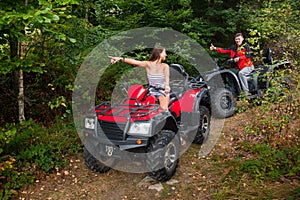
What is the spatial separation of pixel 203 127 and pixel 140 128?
2.28m

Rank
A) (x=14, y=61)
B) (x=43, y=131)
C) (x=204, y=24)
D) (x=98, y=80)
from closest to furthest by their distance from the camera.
→ 1. (x=14, y=61)
2. (x=43, y=131)
3. (x=98, y=80)
4. (x=204, y=24)

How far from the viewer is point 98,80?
719 cm

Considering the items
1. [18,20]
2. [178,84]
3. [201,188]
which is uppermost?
[18,20]

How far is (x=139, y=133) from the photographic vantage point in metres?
4.44

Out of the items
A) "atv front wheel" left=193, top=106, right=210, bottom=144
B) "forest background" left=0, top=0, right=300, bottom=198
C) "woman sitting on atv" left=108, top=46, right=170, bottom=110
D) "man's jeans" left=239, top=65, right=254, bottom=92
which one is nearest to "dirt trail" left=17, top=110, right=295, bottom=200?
"forest background" left=0, top=0, right=300, bottom=198

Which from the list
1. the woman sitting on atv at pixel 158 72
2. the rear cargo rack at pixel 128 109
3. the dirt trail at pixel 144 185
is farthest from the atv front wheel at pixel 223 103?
the rear cargo rack at pixel 128 109

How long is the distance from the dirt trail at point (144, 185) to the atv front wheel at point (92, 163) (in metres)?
0.13

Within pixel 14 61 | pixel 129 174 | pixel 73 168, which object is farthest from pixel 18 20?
pixel 129 174

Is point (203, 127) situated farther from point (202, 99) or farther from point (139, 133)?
point (139, 133)

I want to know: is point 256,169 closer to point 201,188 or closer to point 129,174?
point 201,188

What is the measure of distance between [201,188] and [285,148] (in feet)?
5.25

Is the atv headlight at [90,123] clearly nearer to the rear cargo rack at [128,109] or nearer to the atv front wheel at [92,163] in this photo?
the rear cargo rack at [128,109]

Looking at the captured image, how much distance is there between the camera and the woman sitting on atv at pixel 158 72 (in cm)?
512

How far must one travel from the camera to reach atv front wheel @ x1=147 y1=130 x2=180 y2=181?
453 cm
